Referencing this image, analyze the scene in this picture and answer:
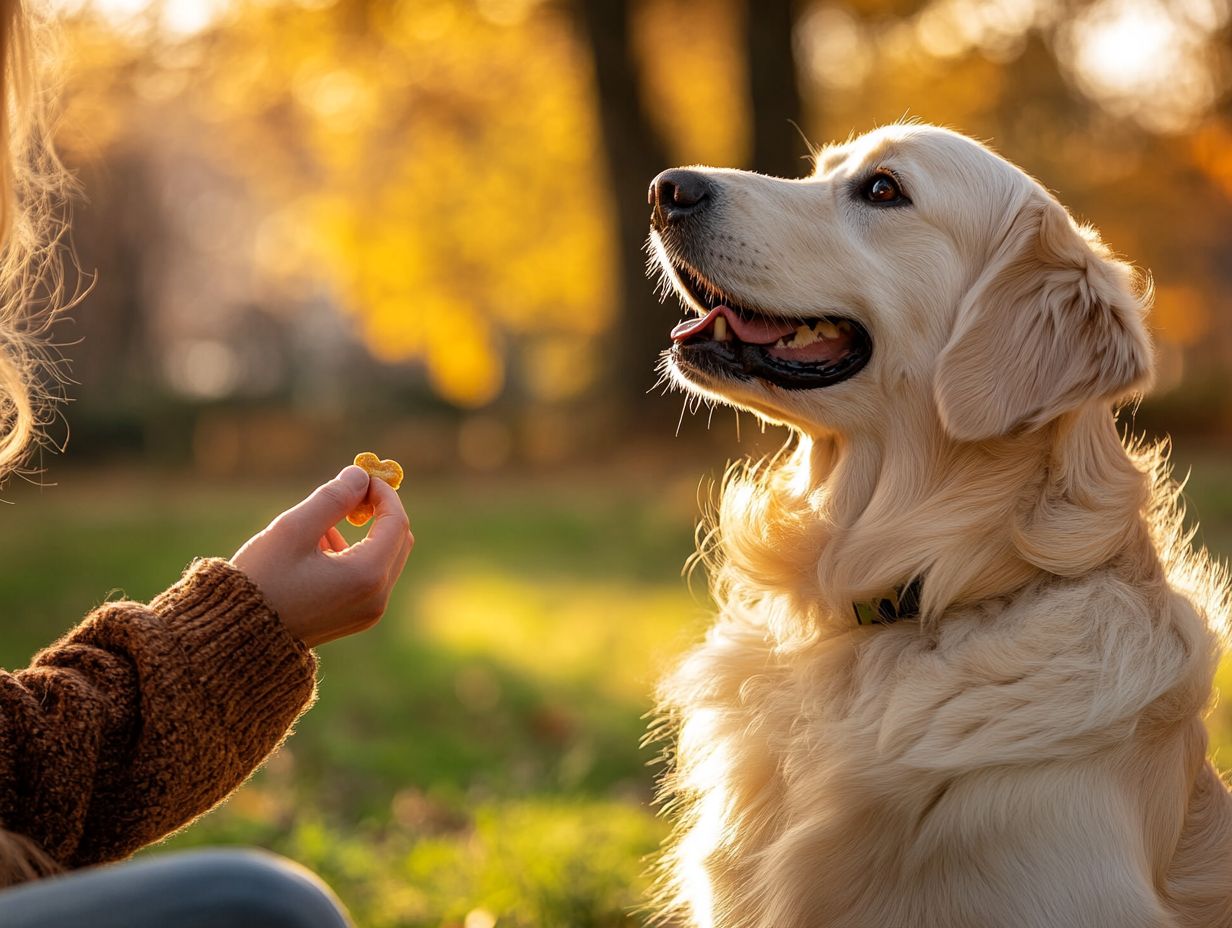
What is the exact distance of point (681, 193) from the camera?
3064 mm

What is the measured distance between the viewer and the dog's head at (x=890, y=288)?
107 inches

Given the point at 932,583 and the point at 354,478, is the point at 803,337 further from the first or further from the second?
the point at 354,478

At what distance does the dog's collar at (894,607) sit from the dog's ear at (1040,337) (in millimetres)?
375

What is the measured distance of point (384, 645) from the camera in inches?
287

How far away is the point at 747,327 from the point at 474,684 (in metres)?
3.90

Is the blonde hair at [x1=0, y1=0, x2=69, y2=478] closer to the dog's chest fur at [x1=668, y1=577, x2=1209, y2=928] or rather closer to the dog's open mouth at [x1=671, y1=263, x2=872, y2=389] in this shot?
the dog's open mouth at [x1=671, y1=263, x2=872, y2=389]

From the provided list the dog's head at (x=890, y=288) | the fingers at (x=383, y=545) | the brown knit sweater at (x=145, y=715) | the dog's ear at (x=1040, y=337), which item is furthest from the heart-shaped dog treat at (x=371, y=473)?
the dog's ear at (x=1040, y=337)

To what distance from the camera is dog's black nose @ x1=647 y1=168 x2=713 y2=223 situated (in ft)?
10.0

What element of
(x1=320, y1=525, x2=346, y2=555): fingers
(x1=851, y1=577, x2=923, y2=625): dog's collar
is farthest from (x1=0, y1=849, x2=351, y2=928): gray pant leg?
(x1=851, y1=577, x2=923, y2=625): dog's collar

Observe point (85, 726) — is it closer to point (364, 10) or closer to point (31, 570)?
point (31, 570)

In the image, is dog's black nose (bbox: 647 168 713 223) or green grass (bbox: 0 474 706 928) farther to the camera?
green grass (bbox: 0 474 706 928)

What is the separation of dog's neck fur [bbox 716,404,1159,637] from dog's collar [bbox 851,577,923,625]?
0.02 m

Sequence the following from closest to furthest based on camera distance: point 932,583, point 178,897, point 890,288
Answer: point 178,897 → point 932,583 → point 890,288

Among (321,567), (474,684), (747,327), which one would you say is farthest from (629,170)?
(321,567)
